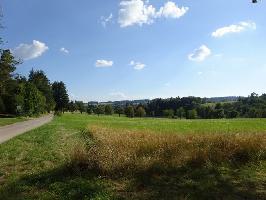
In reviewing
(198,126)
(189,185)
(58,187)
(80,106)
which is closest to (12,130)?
(198,126)

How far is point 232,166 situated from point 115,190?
15.3 feet

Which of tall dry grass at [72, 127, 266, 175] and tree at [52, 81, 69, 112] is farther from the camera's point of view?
tree at [52, 81, 69, 112]

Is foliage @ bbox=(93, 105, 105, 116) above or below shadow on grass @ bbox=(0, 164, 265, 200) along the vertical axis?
above

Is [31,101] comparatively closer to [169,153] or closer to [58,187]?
[169,153]

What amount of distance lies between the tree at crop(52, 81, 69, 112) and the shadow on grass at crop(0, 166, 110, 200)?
154m

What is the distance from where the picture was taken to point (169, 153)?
13.2 meters

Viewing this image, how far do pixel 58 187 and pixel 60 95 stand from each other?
157278 millimetres

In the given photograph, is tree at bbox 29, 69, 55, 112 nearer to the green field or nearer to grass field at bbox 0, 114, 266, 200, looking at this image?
the green field

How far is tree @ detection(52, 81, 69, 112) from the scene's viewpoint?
537 feet

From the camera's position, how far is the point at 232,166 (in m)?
12.9

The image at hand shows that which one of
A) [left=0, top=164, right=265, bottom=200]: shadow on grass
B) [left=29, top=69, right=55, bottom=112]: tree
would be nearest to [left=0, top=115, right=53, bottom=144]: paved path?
[left=0, top=164, right=265, bottom=200]: shadow on grass

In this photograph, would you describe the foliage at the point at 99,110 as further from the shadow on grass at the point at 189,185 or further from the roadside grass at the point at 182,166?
the shadow on grass at the point at 189,185

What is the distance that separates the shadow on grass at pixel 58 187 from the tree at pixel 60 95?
154 m

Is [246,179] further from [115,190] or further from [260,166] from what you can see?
[115,190]
